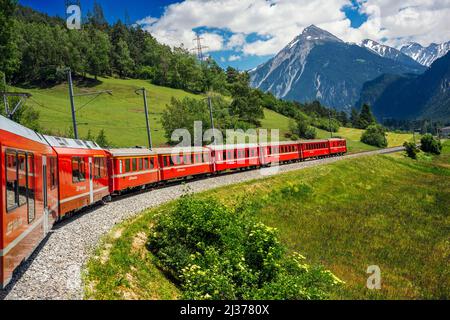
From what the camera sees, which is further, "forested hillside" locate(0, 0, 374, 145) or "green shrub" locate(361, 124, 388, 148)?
"green shrub" locate(361, 124, 388, 148)

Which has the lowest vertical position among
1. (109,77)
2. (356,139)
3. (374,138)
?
(356,139)

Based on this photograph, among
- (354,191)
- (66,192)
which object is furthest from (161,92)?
(66,192)

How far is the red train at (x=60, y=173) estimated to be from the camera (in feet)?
29.2

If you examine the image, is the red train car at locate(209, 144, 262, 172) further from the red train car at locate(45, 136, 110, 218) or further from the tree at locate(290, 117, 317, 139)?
the tree at locate(290, 117, 317, 139)

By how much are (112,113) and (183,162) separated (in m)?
55.5

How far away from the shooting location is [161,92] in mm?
114875

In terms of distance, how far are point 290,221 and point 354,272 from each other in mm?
8034

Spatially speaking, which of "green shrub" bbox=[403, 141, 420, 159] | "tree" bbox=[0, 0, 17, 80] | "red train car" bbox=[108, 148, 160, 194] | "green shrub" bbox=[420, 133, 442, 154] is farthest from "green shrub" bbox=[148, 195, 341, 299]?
"green shrub" bbox=[420, 133, 442, 154]

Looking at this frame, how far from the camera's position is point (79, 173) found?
18375 millimetres

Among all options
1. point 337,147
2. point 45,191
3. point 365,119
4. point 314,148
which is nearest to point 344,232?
point 45,191

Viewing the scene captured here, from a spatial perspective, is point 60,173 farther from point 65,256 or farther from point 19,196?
point 19,196

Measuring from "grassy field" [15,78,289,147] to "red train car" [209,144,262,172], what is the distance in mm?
25478

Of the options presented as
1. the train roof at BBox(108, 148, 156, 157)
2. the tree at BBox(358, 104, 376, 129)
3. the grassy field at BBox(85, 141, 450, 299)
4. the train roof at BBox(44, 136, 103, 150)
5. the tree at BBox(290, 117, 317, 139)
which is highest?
the tree at BBox(358, 104, 376, 129)

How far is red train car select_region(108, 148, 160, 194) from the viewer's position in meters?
24.0
